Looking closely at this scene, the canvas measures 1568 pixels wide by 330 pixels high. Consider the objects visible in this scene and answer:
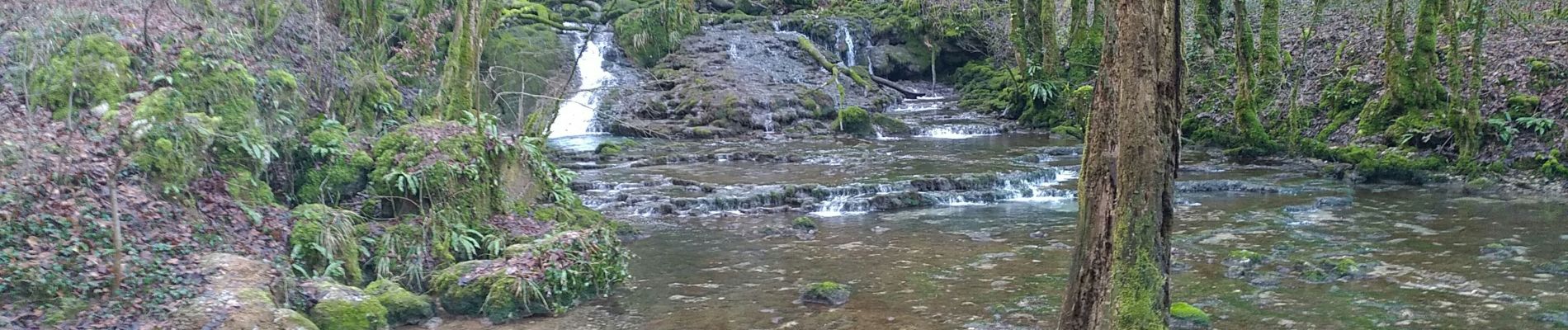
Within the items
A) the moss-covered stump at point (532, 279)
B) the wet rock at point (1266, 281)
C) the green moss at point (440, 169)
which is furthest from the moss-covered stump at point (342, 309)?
the wet rock at point (1266, 281)

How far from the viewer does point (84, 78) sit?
32.2 feet

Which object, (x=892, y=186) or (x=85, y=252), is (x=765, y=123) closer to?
(x=892, y=186)

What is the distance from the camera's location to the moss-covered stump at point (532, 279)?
28.6ft

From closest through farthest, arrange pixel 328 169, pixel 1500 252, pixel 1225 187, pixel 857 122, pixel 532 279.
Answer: pixel 532 279
pixel 328 169
pixel 1500 252
pixel 1225 187
pixel 857 122

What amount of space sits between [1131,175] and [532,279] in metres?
5.49

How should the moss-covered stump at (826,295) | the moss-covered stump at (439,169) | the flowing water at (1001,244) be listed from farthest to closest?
1. the moss-covered stump at (439,169)
2. the moss-covered stump at (826,295)
3. the flowing water at (1001,244)

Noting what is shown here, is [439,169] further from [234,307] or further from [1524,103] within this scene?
[1524,103]

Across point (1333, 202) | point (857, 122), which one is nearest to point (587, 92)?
point (857, 122)

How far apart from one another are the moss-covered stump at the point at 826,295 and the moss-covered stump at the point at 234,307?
3.94m

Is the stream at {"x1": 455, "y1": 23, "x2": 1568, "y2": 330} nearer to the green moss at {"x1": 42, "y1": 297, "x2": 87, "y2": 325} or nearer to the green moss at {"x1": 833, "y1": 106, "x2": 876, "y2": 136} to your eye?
the green moss at {"x1": 42, "y1": 297, "x2": 87, "y2": 325}

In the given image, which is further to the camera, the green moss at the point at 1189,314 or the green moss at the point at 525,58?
the green moss at the point at 525,58

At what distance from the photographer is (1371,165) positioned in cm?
1602

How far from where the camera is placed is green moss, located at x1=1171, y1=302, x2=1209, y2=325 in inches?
320

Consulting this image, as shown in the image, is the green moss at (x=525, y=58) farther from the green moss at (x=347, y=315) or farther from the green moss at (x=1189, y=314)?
the green moss at (x=1189, y=314)
